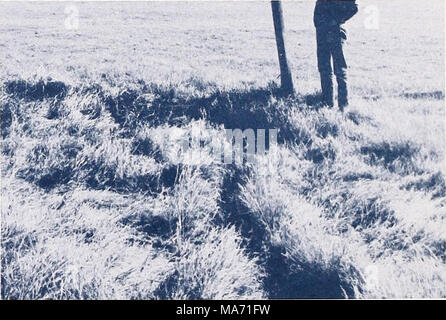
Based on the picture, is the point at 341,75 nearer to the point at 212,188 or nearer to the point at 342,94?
the point at 342,94

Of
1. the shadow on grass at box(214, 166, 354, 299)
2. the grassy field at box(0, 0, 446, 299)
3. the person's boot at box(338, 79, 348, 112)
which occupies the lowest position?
the shadow on grass at box(214, 166, 354, 299)

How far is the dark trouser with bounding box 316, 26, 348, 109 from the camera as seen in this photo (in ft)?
14.2

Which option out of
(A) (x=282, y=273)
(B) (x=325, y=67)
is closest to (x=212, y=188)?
(A) (x=282, y=273)

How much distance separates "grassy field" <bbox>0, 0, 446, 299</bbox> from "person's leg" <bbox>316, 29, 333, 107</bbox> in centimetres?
22

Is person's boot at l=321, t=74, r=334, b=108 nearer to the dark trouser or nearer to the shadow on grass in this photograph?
the dark trouser

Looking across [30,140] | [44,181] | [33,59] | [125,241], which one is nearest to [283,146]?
[125,241]

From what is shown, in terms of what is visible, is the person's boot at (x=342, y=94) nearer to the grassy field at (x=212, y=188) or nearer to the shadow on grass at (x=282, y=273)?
the grassy field at (x=212, y=188)

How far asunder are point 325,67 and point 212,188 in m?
2.19

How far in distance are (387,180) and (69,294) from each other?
2.49 metres

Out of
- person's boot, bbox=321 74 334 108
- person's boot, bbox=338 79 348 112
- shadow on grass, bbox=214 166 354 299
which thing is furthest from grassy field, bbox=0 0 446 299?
person's boot, bbox=321 74 334 108

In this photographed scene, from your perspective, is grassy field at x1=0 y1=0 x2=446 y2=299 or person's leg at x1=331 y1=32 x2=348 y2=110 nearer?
grassy field at x1=0 y1=0 x2=446 y2=299

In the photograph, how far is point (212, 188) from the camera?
3.13 meters
